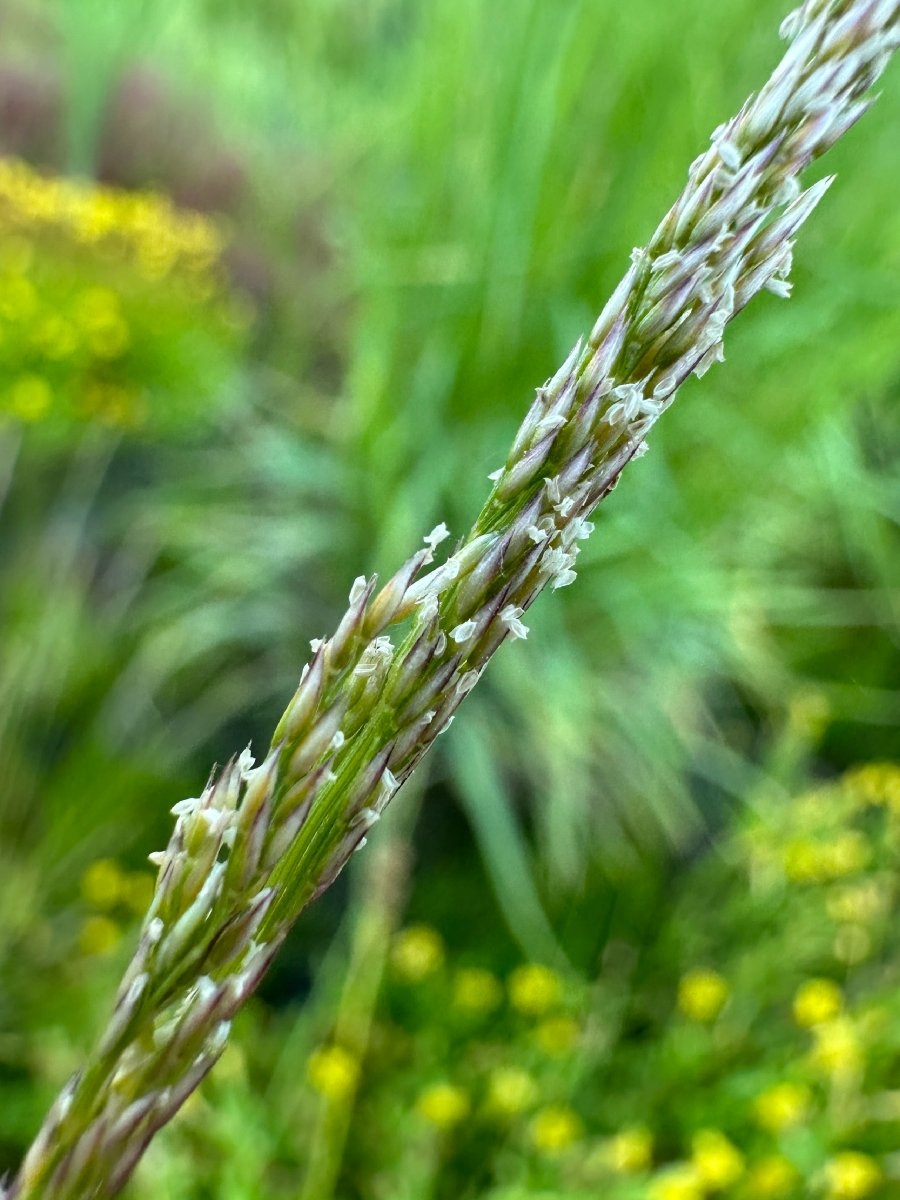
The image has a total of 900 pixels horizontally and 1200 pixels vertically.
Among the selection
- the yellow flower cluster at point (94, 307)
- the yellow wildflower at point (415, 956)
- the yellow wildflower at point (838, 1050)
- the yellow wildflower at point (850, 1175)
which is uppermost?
the yellow flower cluster at point (94, 307)

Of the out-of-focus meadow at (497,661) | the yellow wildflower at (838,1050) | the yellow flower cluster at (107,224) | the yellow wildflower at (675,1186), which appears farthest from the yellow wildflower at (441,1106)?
the yellow flower cluster at (107,224)

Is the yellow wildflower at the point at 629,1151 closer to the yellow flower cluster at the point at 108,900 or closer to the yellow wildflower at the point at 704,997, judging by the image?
the yellow wildflower at the point at 704,997

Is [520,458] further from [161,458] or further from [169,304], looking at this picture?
[161,458]

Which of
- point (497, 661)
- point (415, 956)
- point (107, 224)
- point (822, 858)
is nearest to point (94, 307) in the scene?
point (107, 224)

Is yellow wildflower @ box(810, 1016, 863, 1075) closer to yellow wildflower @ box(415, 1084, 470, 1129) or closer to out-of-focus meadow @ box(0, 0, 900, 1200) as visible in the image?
out-of-focus meadow @ box(0, 0, 900, 1200)

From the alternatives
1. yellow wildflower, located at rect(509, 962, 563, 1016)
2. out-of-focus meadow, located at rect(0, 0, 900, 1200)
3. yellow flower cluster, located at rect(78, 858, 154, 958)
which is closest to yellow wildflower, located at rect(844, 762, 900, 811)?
out-of-focus meadow, located at rect(0, 0, 900, 1200)

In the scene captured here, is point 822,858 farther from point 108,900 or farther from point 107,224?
point 107,224
